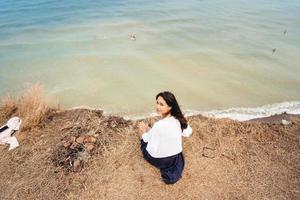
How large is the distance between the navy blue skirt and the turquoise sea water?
227cm

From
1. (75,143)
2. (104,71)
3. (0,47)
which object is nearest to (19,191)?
(75,143)

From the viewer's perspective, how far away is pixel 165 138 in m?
4.09

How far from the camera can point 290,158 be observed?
477 cm

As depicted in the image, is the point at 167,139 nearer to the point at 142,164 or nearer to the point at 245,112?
the point at 142,164

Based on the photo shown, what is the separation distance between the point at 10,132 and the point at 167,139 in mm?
2756

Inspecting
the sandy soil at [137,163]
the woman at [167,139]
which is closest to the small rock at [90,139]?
the sandy soil at [137,163]

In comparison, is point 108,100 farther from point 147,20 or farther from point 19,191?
point 147,20

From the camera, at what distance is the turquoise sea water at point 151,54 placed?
7.22m

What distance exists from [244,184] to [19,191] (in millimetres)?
2961

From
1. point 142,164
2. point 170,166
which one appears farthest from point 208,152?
point 142,164

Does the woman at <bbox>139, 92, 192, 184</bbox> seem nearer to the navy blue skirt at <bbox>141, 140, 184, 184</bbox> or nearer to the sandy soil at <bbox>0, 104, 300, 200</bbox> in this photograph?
the navy blue skirt at <bbox>141, 140, 184, 184</bbox>

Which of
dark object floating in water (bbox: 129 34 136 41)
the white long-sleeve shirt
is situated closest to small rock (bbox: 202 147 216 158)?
the white long-sleeve shirt

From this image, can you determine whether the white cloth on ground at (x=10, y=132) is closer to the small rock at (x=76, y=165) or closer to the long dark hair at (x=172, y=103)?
the small rock at (x=76, y=165)

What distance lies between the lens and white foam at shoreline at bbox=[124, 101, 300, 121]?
6234 mm
